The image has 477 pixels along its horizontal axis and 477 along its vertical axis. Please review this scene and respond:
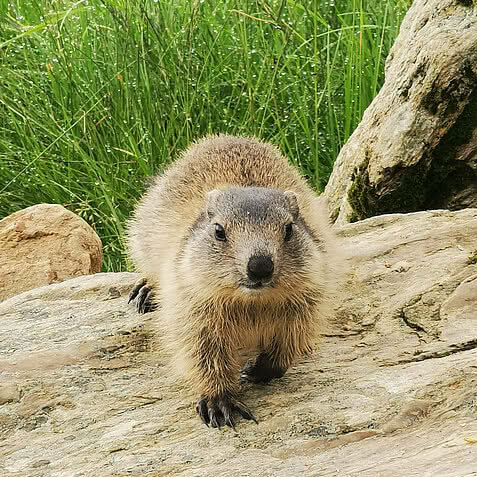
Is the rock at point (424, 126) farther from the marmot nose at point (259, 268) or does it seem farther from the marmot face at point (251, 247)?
the marmot nose at point (259, 268)

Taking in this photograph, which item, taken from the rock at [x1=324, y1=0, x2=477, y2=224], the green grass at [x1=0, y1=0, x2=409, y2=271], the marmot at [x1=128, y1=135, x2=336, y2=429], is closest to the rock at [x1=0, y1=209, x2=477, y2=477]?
the marmot at [x1=128, y1=135, x2=336, y2=429]

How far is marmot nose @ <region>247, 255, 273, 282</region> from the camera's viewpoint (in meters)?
3.37

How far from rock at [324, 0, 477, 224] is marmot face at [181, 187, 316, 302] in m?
1.79

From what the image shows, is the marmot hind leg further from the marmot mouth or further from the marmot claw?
the marmot mouth

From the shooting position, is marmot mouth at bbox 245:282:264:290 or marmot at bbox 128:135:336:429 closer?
marmot mouth at bbox 245:282:264:290

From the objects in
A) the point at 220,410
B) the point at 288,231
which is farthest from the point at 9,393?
the point at 288,231

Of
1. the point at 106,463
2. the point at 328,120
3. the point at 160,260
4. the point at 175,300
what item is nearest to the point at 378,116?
the point at 328,120

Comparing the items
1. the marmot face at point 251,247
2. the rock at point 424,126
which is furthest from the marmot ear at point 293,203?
the rock at point 424,126

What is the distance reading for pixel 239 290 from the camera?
11.4 feet

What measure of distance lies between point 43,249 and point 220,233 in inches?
113

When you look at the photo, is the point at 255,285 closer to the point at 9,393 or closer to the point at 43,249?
the point at 9,393

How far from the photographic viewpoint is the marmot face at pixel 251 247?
3.43 m

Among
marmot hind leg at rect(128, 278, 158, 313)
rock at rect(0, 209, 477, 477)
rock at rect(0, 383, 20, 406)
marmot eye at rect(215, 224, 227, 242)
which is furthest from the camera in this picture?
marmot hind leg at rect(128, 278, 158, 313)

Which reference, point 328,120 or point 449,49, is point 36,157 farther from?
point 449,49
